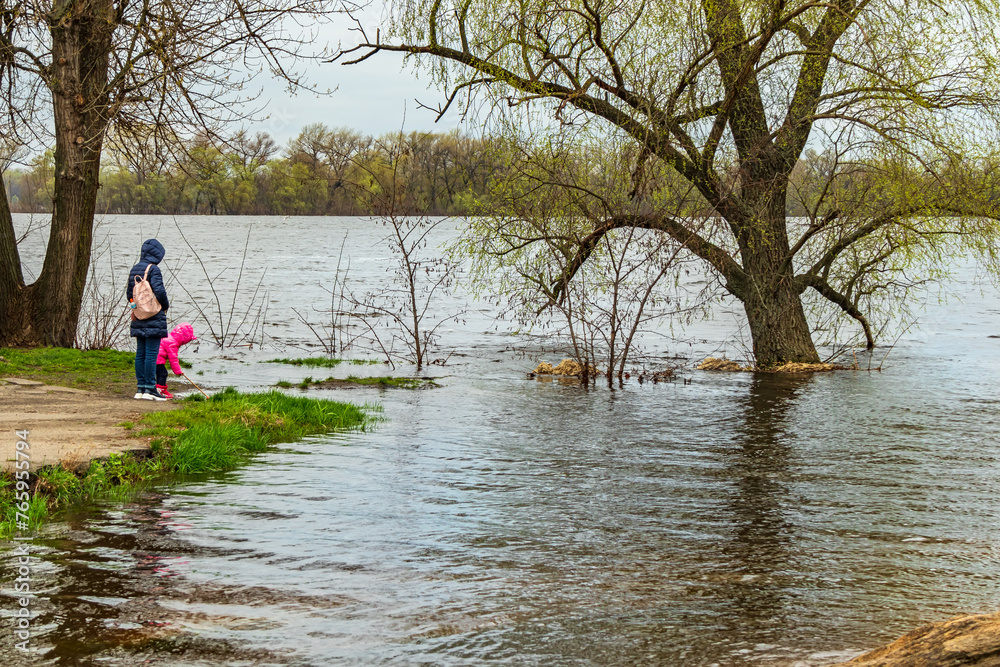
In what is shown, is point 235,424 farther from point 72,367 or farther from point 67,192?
point 67,192

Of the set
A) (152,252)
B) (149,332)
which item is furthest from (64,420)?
(152,252)

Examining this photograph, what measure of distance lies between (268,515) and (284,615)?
2329mm

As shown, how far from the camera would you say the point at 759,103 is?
1792cm

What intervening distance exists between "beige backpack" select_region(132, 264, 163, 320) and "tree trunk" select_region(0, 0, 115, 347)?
3.85 m

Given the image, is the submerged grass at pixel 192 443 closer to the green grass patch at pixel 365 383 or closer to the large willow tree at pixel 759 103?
the green grass patch at pixel 365 383

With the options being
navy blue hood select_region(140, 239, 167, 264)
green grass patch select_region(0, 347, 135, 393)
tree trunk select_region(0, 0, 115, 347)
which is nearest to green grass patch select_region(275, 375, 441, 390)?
green grass patch select_region(0, 347, 135, 393)

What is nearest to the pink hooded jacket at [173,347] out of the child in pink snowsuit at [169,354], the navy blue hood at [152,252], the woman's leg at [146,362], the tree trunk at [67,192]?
the child in pink snowsuit at [169,354]

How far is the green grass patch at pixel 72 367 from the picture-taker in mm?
12555

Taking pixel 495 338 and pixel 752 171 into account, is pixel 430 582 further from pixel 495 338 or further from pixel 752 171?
pixel 495 338

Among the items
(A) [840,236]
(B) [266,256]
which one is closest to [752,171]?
(A) [840,236]

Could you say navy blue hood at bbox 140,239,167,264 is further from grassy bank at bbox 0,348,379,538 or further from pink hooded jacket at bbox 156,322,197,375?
grassy bank at bbox 0,348,379,538

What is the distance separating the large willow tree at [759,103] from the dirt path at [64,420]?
8837 mm

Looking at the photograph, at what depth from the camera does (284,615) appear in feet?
18.1

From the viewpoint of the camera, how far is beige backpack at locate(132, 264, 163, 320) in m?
11.8
